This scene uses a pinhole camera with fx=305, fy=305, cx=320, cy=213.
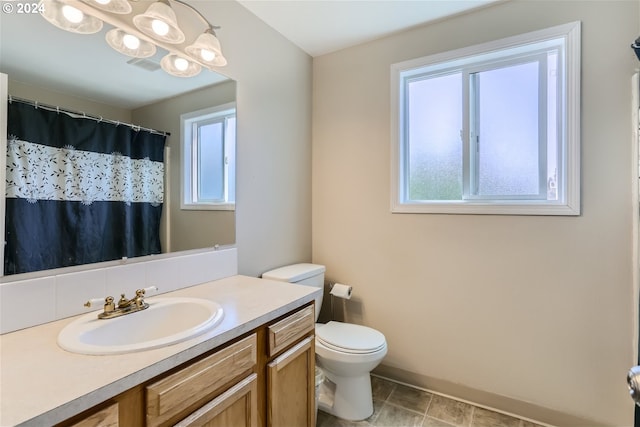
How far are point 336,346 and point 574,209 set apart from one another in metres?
1.44

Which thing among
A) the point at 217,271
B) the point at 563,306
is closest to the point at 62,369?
the point at 217,271

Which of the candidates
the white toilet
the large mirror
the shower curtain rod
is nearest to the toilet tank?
the white toilet

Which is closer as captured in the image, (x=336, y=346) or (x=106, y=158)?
(x=106, y=158)

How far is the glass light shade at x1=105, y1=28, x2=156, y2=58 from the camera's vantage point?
121 cm

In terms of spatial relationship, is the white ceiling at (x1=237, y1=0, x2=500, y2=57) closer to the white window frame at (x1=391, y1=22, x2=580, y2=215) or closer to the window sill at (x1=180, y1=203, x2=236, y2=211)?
the white window frame at (x1=391, y1=22, x2=580, y2=215)

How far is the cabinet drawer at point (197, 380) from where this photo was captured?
30.6 inches

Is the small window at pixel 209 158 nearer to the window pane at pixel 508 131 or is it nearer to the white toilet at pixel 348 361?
the white toilet at pixel 348 361

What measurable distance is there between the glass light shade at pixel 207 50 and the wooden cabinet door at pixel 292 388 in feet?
4.62

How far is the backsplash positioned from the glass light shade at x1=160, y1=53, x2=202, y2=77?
88 centimetres

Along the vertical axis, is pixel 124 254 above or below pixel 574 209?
below

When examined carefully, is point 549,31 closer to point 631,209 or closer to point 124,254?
point 631,209

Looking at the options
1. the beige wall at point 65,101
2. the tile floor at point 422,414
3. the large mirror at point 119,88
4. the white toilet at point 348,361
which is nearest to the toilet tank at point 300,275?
the white toilet at point 348,361

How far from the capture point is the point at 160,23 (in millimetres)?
1276

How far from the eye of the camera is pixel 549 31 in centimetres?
163
